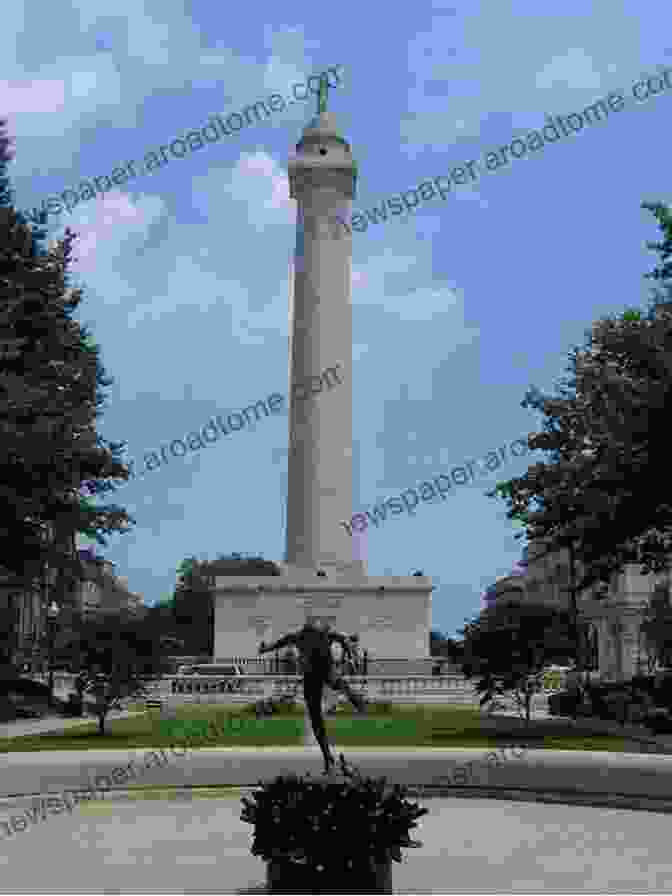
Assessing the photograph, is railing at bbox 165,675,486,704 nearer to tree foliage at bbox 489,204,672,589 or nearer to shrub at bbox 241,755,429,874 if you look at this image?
tree foliage at bbox 489,204,672,589

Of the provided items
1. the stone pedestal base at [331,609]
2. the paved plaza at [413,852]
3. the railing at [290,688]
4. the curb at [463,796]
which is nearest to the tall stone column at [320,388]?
the stone pedestal base at [331,609]

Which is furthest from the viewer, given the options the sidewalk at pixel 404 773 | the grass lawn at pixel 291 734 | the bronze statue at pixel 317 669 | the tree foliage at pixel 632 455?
the grass lawn at pixel 291 734

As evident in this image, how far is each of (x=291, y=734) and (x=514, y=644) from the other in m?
6.86

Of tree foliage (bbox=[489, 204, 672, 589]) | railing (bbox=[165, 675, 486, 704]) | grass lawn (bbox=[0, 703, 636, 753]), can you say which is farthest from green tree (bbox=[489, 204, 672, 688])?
railing (bbox=[165, 675, 486, 704])

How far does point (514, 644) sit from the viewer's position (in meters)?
29.7

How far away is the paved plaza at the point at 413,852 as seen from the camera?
32.7 ft

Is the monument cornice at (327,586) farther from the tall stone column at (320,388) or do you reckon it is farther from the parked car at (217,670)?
the parked car at (217,670)

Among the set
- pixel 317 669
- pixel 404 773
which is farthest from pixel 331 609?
pixel 317 669

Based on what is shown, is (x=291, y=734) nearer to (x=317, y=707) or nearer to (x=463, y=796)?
(x=463, y=796)

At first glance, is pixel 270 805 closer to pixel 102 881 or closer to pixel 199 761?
pixel 102 881

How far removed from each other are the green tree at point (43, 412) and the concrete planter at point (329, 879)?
15731 mm

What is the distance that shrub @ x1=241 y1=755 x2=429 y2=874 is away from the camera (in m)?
9.64

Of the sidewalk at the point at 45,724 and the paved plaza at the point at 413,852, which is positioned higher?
the paved plaza at the point at 413,852

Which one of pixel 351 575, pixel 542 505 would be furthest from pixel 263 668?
pixel 542 505
